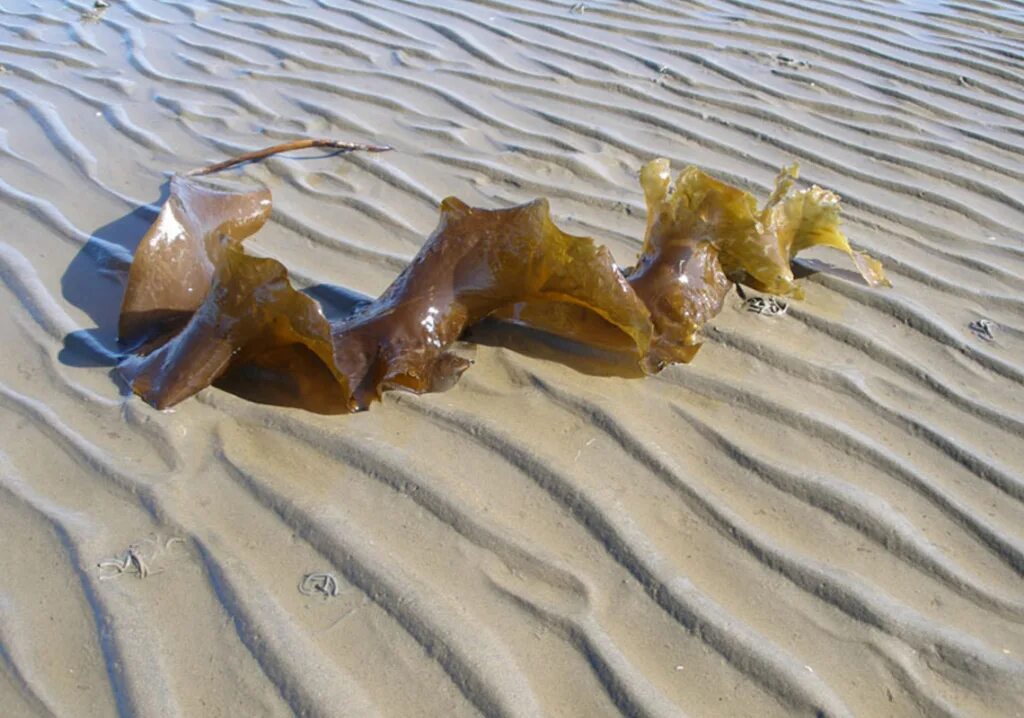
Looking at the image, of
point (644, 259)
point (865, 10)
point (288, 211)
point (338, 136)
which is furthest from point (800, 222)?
point (865, 10)

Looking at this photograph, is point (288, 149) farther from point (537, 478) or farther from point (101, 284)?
point (537, 478)

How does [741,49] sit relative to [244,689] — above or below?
above

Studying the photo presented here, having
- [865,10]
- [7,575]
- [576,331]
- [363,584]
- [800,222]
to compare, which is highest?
[865,10]

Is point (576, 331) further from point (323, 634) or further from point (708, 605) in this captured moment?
point (323, 634)

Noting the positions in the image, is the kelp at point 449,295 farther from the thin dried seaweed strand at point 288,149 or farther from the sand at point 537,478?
the thin dried seaweed strand at point 288,149

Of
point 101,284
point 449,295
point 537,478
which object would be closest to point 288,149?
point 101,284

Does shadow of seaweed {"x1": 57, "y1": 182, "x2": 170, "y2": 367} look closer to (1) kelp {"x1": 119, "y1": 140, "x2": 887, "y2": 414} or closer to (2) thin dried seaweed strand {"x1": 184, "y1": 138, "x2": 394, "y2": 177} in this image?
(1) kelp {"x1": 119, "y1": 140, "x2": 887, "y2": 414}

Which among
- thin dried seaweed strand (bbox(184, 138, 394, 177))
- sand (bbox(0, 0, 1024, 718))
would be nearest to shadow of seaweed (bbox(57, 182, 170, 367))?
sand (bbox(0, 0, 1024, 718))
